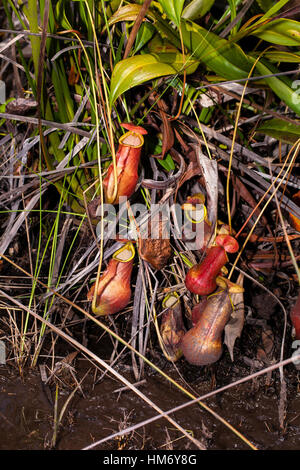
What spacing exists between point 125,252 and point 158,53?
0.52m

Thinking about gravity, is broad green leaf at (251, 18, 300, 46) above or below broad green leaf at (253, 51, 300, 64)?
above

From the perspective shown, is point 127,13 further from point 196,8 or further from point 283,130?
point 283,130

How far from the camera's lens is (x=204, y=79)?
1088 mm

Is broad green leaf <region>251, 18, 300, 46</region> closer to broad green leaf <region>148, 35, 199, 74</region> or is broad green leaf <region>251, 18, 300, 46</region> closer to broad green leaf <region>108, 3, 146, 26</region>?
broad green leaf <region>148, 35, 199, 74</region>

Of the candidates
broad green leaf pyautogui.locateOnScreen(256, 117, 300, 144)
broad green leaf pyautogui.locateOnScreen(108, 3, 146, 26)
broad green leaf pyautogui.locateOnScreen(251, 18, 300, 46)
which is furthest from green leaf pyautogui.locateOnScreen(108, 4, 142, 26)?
broad green leaf pyautogui.locateOnScreen(256, 117, 300, 144)

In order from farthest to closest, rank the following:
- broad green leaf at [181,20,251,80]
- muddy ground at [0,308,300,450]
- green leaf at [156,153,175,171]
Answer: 1. green leaf at [156,153,175,171]
2. broad green leaf at [181,20,251,80]
3. muddy ground at [0,308,300,450]

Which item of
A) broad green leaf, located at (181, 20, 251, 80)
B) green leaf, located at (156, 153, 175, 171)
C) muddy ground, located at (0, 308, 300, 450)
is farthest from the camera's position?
green leaf, located at (156, 153, 175, 171)

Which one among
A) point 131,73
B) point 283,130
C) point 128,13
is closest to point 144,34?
point 128,13

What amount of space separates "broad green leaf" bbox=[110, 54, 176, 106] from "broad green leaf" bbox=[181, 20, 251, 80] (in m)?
0.11

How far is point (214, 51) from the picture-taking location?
3.13 ft

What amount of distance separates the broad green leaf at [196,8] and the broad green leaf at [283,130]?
1.14 feet

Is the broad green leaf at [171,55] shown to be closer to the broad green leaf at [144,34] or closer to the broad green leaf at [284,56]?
the broad green leaf at [144,34]

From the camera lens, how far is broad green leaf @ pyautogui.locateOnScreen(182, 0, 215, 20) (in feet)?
3.28
